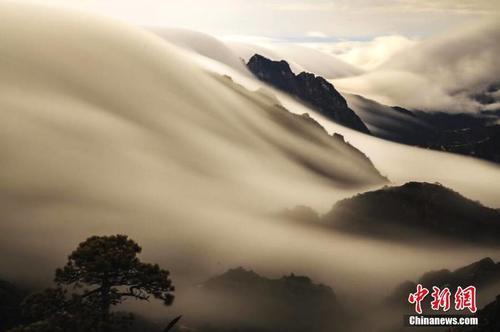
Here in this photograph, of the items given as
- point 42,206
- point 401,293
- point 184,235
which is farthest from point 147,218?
point 401,293

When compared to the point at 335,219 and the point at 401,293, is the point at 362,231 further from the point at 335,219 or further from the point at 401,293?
the point at 401,293

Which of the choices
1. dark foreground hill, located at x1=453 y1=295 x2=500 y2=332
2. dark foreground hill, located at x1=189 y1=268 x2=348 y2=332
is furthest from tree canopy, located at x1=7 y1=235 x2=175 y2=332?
dark foreground hill, located at x1=189 y1=268 x2=348 y2=332

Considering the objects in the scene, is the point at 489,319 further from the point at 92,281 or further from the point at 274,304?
the point at 274,304

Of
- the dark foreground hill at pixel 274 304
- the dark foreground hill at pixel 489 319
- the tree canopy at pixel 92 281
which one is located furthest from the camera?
the dark foreground hill at pixel 274 304

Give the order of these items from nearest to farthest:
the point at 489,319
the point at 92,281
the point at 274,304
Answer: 1. the point at 92,281
2. the point at 489,319
3. the point at 274,304

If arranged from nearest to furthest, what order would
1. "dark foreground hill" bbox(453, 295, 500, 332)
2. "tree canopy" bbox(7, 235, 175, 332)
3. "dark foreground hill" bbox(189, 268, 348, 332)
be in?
"tree canopy" bbox(7, 235, 175, 332) → "dark foreground hill" bbox(453, 295, 500, 332) → "dark foreground hill" bbox(189, 268, 348, 332)

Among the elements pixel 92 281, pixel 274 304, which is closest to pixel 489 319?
pixel 92 281

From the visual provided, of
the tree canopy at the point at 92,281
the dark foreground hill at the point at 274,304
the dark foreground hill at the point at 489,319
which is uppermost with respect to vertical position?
the dark foreground hill at the point at 274,304

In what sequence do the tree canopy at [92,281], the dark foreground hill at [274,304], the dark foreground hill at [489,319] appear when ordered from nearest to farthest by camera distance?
the tree canopy at [92,281], the dark foreground hill at [489,319], the dark foreground hill at [274,304]

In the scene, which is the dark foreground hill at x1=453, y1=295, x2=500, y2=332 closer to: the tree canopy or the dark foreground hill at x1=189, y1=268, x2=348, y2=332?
the tree canopy

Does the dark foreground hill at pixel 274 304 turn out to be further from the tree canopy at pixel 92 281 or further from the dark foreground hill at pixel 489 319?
the tree canopy at pixel 92 281

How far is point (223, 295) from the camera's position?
302 feet

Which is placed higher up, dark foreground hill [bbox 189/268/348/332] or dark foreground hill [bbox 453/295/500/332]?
dark foreground hill [bbox 189/268/348/332]

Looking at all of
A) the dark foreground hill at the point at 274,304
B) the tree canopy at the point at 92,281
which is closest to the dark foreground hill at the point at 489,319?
the tree canopy at the point at 92,281
